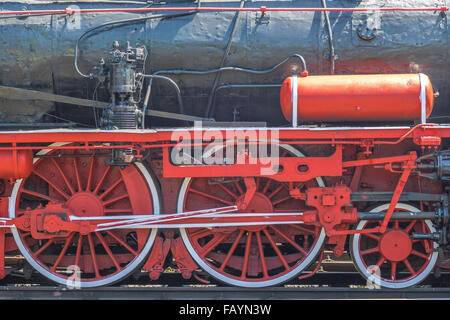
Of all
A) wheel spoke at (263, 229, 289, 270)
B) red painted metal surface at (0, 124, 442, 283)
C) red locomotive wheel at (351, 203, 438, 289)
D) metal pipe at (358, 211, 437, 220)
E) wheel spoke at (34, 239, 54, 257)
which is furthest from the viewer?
wheel spoke at (34, 239, 54, 257)

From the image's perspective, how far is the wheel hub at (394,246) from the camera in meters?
5.46

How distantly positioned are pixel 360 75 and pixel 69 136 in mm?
3071

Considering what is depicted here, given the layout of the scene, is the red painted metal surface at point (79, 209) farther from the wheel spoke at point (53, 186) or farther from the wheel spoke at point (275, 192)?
the wheel spoke at point (275, 192)

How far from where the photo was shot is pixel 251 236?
5.71 meters

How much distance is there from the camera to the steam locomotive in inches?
207

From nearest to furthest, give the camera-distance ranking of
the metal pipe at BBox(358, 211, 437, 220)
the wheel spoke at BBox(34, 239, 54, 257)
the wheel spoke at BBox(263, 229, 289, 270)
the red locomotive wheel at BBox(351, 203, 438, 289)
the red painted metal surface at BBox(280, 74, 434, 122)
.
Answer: the red painted metal surface at BBox(280, 74, 434, 122)
the metal pipe at BBox(358, 211, 437, 220)
the red locomotive wheel at BBox(351, 203, 438, 289)
the wheel spoke at BBox(263, 229, 289, 270)
the wheel spoke at BBox(34, 239, 54, 257)

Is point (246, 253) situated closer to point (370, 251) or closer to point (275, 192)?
point (275, 192)

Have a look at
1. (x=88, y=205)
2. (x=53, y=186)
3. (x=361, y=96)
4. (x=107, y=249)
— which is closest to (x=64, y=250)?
(x=107, y=249)

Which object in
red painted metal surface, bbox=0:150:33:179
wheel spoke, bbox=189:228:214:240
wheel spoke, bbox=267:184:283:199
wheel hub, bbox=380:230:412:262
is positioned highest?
red painted metal surface, bbox=0:150:33:179

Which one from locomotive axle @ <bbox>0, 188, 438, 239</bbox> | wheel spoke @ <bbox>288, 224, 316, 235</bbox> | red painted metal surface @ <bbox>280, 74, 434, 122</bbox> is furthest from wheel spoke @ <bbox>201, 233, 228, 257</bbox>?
red painted metal surface @ <bbox>280, 74, 434, 122</bbox>

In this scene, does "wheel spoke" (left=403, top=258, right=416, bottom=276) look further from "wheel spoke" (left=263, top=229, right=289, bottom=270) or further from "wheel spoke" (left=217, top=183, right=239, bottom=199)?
"wheel spoke" (left=217, top=183, right=239, bottom=199)

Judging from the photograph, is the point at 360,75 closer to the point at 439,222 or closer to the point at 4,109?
the point at 439,222

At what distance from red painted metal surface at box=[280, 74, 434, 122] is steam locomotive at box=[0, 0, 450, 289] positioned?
0.02 m

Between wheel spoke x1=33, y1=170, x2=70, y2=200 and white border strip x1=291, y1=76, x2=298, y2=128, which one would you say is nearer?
white border strip x1=291, y1=76, x2=298, y2=128
